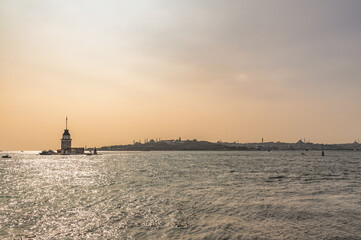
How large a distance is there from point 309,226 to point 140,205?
16.2 meters

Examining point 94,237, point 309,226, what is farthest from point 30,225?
point 309,226

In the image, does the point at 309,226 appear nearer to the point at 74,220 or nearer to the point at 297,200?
the point at 297,200

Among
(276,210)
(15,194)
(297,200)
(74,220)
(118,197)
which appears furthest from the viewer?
(15,194)

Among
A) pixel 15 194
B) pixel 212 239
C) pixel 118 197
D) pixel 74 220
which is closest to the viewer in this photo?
pixel 212 239

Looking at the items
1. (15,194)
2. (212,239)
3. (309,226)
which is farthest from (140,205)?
(15,194)

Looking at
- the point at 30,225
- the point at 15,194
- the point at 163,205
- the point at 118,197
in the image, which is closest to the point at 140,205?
the point at 163,205

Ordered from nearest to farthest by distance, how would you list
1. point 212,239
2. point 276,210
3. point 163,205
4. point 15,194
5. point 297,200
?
1. point 212,239
2. point 276,210
3. point 163,205
4. point 297,200
5. point 15,194

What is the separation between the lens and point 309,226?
818 inches

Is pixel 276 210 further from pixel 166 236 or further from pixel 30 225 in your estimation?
pixel 30 225

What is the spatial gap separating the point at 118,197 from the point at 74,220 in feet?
37.7

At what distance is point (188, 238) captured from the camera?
1784 centimetres

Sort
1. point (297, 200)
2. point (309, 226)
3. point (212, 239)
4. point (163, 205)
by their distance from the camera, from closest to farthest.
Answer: point (212, 239) → point (309, 226) → point (163, 205) → point (297, 200)

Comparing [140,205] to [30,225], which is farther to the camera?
[140,205]

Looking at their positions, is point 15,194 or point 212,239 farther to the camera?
point 15,194
